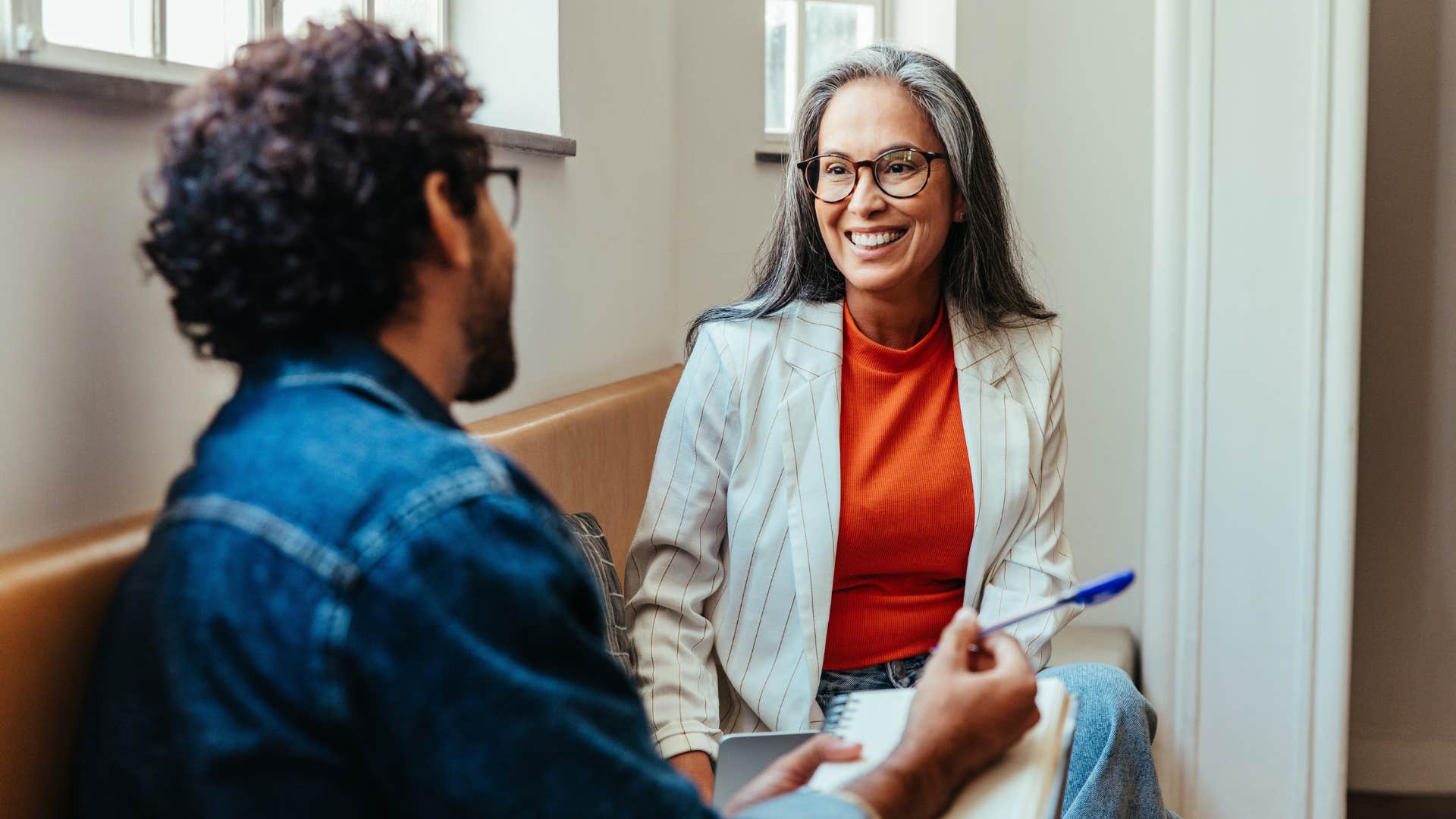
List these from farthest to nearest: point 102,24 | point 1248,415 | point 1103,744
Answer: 1. point 1248,415
2. point 1103,744
3. point 102,24

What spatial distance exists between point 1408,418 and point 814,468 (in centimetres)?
199

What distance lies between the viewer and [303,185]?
0.81 meters

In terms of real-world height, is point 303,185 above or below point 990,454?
above

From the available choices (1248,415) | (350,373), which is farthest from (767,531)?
(1248,415)

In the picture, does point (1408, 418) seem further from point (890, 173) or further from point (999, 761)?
point (999, 761)

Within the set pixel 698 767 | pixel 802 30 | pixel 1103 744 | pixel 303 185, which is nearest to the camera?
pixel 303 185

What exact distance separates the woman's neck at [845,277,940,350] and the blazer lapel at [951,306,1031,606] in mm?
80

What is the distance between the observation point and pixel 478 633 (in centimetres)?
71

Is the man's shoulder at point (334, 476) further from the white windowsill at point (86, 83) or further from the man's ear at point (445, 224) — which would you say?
the white windowsill at point (86, 83)

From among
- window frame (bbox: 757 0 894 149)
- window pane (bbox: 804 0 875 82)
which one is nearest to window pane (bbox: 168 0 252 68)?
window frame (bbox: 757 0 894 149)

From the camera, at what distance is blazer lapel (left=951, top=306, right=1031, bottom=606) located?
5.86 ft

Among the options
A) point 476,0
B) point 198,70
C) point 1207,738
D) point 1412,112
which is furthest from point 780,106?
point 198,70

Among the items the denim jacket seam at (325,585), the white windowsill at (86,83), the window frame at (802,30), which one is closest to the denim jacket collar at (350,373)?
the denim jacket seam at (325,585)

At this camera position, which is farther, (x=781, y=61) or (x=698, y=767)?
(x=781, y=61)
